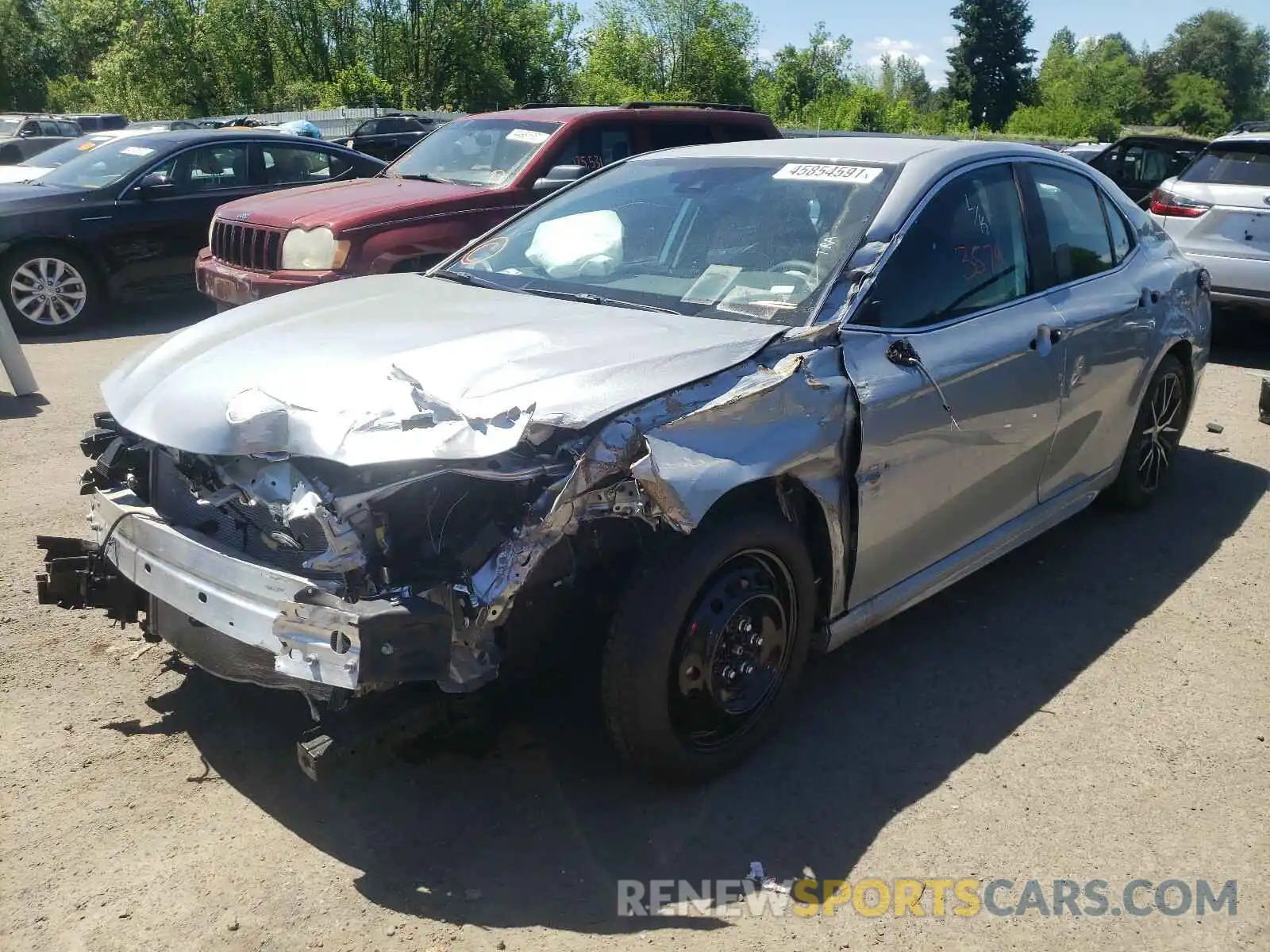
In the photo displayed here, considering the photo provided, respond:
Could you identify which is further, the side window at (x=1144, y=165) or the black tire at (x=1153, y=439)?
the side window at (x=1144, y=165)

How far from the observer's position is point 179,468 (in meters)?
3.13

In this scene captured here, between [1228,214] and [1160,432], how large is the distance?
4.47 m

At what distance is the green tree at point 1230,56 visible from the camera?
301 feet

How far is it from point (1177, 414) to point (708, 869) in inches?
155

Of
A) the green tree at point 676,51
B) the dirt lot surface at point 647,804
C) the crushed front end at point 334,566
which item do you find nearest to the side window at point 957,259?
the dirt lot surface at point 647,804

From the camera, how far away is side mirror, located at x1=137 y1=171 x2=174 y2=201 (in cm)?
975

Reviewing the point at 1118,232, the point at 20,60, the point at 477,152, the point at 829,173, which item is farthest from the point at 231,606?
the point at 20,60

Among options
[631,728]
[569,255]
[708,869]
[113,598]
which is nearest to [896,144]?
[569,255]

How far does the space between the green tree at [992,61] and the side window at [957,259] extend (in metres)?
80.9

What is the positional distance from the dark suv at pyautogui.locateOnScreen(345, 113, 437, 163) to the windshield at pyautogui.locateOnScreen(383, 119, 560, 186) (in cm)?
582

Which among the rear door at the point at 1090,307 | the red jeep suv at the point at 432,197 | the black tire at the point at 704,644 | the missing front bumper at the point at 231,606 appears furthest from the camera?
the red jeep suv at the point at 432,197

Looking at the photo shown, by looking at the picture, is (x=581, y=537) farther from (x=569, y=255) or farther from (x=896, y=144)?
(x=896, y=144)

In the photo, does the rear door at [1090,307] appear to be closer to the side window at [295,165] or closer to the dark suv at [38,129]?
the side window at [295,165]

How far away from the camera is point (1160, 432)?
215 inches
